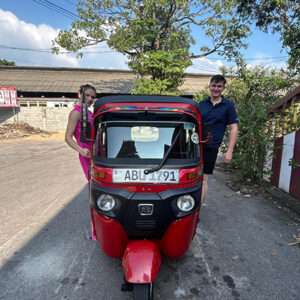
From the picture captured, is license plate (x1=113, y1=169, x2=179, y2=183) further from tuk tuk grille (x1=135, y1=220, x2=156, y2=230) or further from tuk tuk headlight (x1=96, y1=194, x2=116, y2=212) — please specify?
tuk tuk grille (x1=135, y1=220, x2=156, y2=230)

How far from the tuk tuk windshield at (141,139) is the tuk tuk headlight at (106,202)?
0.35 meters

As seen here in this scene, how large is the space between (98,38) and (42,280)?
536 inches

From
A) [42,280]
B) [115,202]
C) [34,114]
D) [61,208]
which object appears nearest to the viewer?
[115,202]

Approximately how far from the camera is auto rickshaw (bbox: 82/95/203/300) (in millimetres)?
2025

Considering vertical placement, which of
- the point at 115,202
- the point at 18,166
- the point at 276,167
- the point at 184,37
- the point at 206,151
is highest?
the point at 184,37

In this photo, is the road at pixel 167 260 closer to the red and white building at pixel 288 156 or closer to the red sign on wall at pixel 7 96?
the red and white building at pixel 288 156

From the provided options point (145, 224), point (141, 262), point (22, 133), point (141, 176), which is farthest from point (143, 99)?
point (22, 133)

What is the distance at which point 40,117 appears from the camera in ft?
64.4

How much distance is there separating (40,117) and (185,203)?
2005cm

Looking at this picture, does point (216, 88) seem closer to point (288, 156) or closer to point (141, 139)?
point (141, 139)

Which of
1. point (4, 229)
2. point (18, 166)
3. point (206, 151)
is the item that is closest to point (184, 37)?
point (18, 166)

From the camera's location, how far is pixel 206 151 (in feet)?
10.3

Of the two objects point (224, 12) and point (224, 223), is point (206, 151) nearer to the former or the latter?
point (224, 223)

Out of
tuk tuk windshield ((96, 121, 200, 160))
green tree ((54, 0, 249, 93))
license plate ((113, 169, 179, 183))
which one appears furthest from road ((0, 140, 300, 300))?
green tree ((54, 0, 249, 93))
